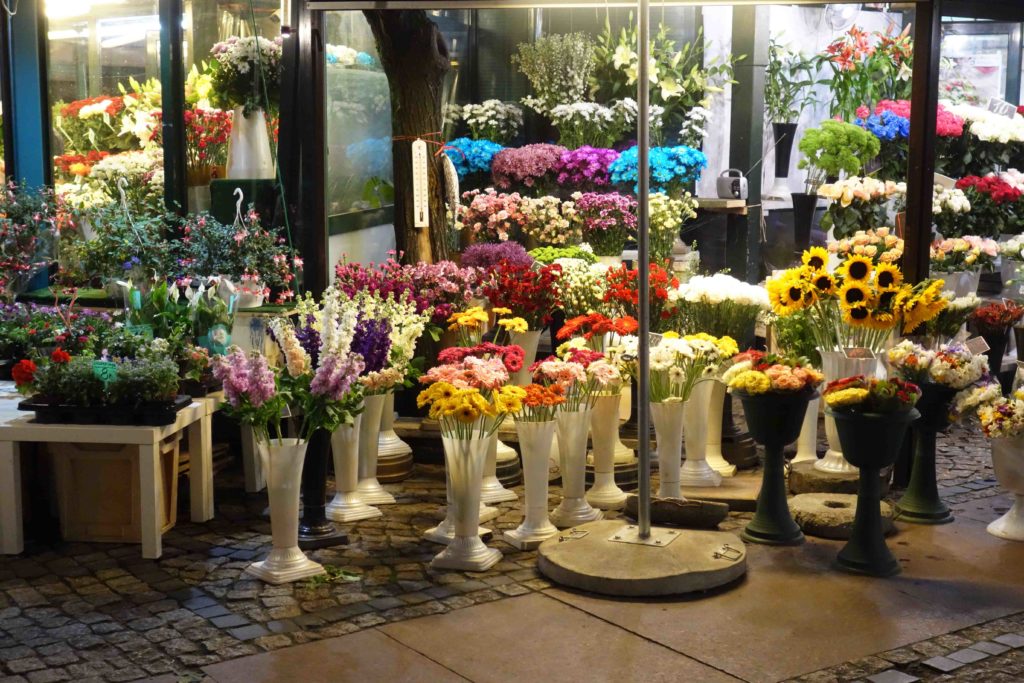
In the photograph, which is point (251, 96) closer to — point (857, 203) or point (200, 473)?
point (200, 473)

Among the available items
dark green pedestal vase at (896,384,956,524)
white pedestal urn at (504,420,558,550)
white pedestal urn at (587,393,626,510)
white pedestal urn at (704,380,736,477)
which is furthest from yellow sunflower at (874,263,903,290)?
white pedestal urn at (504,420,558,550)

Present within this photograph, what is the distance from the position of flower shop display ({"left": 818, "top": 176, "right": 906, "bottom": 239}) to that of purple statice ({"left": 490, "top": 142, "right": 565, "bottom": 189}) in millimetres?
1788

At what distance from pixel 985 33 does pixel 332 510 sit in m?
6.77

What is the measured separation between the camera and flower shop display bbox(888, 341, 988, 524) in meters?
5.81

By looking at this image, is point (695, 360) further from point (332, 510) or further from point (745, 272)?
point (745, 272)

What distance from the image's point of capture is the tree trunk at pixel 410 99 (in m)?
7.72

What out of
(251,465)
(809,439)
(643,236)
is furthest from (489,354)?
(809,439)

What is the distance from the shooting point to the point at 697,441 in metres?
6.46

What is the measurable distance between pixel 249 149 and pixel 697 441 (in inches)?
121

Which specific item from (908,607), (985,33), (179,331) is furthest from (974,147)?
(179,331)

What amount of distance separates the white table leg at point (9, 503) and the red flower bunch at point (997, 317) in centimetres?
552

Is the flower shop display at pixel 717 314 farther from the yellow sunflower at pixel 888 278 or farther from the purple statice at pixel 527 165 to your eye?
the purple statice at pixel 527 165

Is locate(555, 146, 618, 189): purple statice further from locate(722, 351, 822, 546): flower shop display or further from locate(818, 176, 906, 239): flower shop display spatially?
locate(722, 351, 822, 546): flower shop display

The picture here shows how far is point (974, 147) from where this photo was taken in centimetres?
916
